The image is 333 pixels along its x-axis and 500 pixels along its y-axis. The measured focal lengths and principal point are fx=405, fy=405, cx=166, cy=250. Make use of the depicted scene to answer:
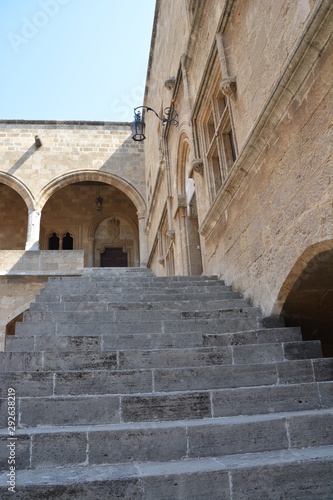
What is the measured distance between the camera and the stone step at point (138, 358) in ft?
9.95

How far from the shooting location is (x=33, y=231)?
46.7ft

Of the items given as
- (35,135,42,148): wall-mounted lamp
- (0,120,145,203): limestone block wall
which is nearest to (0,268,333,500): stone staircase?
(0,120,145,203): limestone block wall

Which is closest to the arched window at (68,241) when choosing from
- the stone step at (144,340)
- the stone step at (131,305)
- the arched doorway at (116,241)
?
the arched doorway at (116,241)

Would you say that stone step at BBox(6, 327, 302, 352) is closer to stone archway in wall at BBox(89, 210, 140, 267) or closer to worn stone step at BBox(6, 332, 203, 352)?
worn stone step at BBox(6, 332, 203, 352)

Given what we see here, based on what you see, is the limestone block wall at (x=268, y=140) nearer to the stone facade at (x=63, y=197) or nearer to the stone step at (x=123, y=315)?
the stone step at (x=123, y=315)

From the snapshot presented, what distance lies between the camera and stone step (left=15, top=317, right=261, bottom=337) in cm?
368

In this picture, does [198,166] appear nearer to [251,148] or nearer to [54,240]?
[251,148]

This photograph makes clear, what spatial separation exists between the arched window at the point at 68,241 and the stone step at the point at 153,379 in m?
16.0

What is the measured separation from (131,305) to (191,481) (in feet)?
8.34

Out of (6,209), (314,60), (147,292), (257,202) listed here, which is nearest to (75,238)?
(6,209)

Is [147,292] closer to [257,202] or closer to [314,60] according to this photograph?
[257,202]

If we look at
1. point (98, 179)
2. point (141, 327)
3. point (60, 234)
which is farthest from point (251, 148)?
point (60, 234)

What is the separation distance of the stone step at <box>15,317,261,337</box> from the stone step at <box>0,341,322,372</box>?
0.56 meters

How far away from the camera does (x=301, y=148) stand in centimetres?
329
